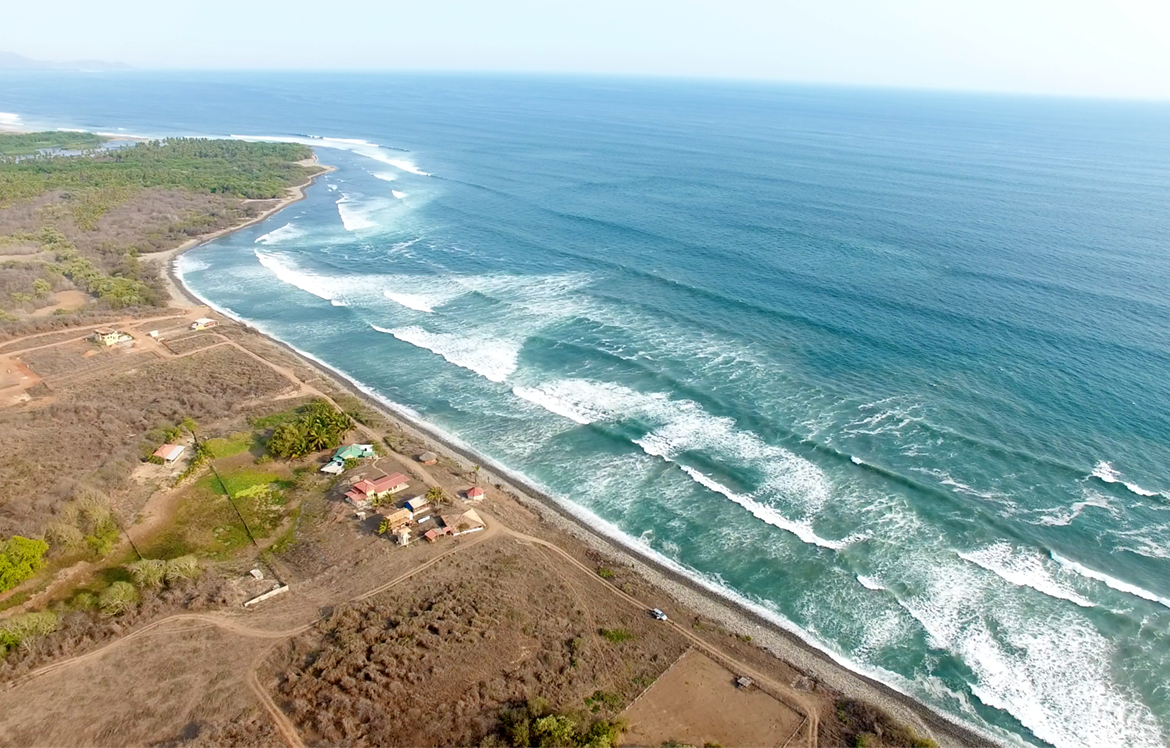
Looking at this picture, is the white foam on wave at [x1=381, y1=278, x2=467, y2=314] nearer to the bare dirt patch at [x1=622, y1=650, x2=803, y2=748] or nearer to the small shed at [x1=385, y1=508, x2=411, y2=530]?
the small shed at [x1=385, y1=508, x2=411, y2=530]

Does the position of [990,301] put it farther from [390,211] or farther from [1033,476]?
[390,211]

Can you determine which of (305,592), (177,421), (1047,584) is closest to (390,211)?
(177,421)

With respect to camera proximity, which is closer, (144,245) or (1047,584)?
(1047,584)

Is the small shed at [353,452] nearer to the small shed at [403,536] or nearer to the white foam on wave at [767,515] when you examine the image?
the small shed at [403,536]

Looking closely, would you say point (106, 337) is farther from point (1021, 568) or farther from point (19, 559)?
point (1021, 568)

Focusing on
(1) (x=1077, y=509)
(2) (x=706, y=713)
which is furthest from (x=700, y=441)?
(1) (x=1077, y=509)

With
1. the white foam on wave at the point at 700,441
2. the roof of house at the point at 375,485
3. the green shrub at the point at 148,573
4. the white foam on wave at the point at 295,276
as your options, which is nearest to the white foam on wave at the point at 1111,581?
the white foam on wave at the point at 700,441

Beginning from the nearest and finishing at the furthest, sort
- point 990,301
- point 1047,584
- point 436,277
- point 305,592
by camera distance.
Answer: point 305,592, point 1047,584, point 990,301, point 436,277
